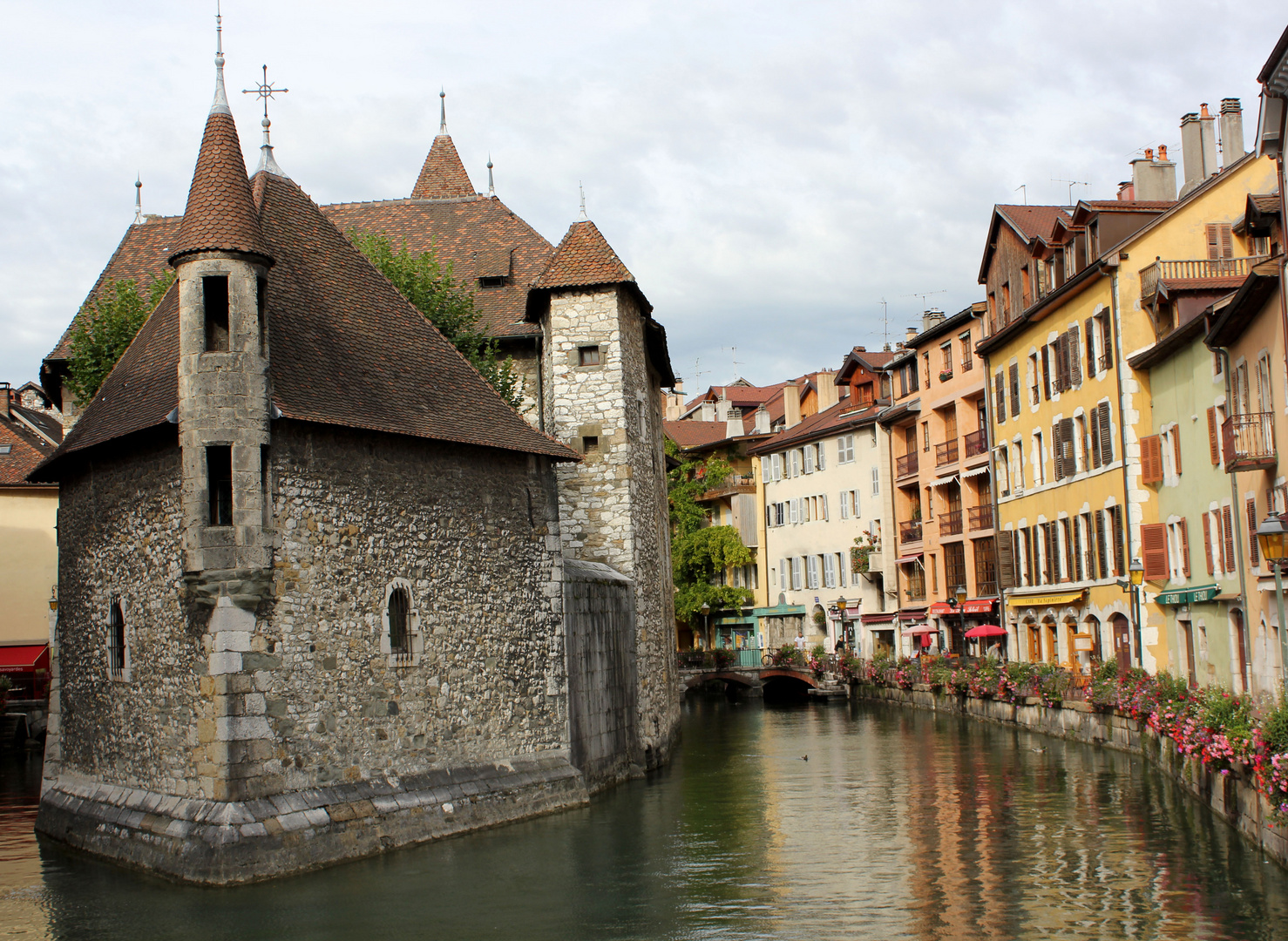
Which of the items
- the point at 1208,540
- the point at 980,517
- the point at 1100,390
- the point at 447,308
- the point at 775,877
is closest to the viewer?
the point at 775,877

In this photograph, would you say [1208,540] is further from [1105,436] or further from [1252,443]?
[1105,436]

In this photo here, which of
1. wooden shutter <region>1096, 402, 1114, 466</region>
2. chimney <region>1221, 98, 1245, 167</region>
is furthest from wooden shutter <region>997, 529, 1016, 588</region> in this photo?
chimney <region>1221, 98, 1245, 167</region>

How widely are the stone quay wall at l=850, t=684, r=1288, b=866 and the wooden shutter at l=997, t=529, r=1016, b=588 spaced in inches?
143

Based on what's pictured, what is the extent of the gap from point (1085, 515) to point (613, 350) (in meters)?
12.9

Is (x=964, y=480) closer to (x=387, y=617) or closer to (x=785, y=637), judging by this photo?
(x=785, y=637)

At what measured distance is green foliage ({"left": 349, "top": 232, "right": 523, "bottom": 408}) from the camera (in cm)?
2580

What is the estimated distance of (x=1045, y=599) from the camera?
110ft

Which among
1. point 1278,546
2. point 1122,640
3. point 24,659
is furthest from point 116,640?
point 24,659

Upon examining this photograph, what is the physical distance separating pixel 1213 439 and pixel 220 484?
15.5m

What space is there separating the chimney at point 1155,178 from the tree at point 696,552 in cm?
2785

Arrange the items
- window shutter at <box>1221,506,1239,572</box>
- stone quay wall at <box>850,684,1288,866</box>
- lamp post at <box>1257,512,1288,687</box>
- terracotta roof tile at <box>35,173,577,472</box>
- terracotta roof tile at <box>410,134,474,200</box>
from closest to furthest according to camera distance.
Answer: stone quay wall at <box>850,684,1288,866</box> < lamp post at <box>1257,512,1288,687</box> < terracotta roof tile at <box>35,173,577,472</box> < window shutter at <box>1221,506,1239,572</box> < terracotta roof tile at <box>410,134,474,200</box>

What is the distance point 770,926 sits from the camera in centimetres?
1255

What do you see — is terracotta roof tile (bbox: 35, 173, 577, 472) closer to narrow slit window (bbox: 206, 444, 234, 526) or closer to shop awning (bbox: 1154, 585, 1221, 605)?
narrow slit window (bbox: 206, 444, 234, 526)

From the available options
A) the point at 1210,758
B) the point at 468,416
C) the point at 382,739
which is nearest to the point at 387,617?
the point at 382,739
